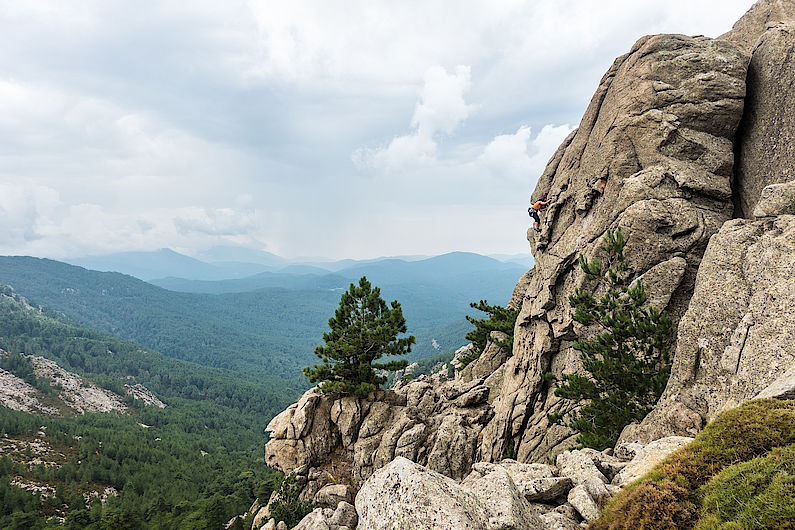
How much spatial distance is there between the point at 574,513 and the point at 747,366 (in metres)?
7.89

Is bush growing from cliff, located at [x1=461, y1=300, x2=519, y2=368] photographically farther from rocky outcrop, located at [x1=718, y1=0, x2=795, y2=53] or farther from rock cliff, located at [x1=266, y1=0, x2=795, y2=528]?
rocky outcrop, located at [x1=718, y1=0, x2=795, y2=53]

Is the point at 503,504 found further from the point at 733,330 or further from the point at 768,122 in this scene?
the point at 768,122

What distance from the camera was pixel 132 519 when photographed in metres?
75.1

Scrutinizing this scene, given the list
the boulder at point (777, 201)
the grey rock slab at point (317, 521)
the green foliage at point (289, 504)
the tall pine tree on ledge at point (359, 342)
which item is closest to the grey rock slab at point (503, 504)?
the grey rock slab at point (317, 521)

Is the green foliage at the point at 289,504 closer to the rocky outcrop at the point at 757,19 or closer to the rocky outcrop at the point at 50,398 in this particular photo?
the rocky outcrop at the point at 757,19

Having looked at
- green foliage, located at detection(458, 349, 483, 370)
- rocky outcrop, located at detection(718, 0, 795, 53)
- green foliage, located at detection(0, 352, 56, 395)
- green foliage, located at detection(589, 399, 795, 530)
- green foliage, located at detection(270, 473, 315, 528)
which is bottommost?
green foliage, located at detection(0, 352, 56, 395)

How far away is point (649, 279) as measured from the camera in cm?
1769

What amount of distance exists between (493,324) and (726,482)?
102 feet

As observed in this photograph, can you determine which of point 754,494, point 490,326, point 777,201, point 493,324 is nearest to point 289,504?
point 754,494

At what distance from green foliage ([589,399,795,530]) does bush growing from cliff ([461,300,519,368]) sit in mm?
25820

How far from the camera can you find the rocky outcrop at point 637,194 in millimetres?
18531

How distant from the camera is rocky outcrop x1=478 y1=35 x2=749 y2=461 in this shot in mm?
18531

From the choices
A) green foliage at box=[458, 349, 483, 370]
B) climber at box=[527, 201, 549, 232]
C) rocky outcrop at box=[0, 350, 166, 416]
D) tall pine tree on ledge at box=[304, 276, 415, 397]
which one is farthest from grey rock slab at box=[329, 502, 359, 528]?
rocky outcrop at box=[0, 350, 166, 416]

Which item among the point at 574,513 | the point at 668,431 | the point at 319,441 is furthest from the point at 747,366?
the point at 319,441
